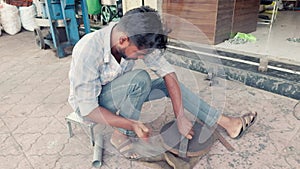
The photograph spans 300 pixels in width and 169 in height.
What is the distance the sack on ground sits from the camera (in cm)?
378

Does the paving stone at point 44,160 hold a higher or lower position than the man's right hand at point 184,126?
lower

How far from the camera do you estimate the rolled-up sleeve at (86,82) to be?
1.02 meters

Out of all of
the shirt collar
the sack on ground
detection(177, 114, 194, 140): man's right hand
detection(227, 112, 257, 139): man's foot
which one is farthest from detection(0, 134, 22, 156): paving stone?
the sack on ground

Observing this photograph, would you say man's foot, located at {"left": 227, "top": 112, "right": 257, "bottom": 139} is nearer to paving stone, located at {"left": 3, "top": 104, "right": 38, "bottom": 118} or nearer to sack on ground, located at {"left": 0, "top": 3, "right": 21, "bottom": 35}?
paving stone, located at {"left": 3, "top": 104, "right": 38, "bottom": 118}

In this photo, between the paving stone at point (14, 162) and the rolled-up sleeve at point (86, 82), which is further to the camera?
the paving stone at point (14, 162)

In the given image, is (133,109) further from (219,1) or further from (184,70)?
(219,1)

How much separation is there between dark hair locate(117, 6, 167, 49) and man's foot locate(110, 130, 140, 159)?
0.59m

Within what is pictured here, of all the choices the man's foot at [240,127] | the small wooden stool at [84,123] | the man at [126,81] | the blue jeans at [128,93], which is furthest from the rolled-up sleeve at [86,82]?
the man's foot at [240,127]

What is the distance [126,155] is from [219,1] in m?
1.61

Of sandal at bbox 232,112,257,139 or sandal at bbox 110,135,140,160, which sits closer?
sandal at bbox 110,135,140,160

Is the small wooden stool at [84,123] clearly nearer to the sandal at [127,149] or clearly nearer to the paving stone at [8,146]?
the sandal at [127,149]

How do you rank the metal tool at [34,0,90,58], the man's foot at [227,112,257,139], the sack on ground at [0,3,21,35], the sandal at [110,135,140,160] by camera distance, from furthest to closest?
the sack on ground at [0,3,21,35], the metal tool at [34,0,90,58], the man's foot at [227,112,257,139], the sandal at [110,135,140,160]

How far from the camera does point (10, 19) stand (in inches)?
152

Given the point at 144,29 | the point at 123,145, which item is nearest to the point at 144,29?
→ the point at 144,29
